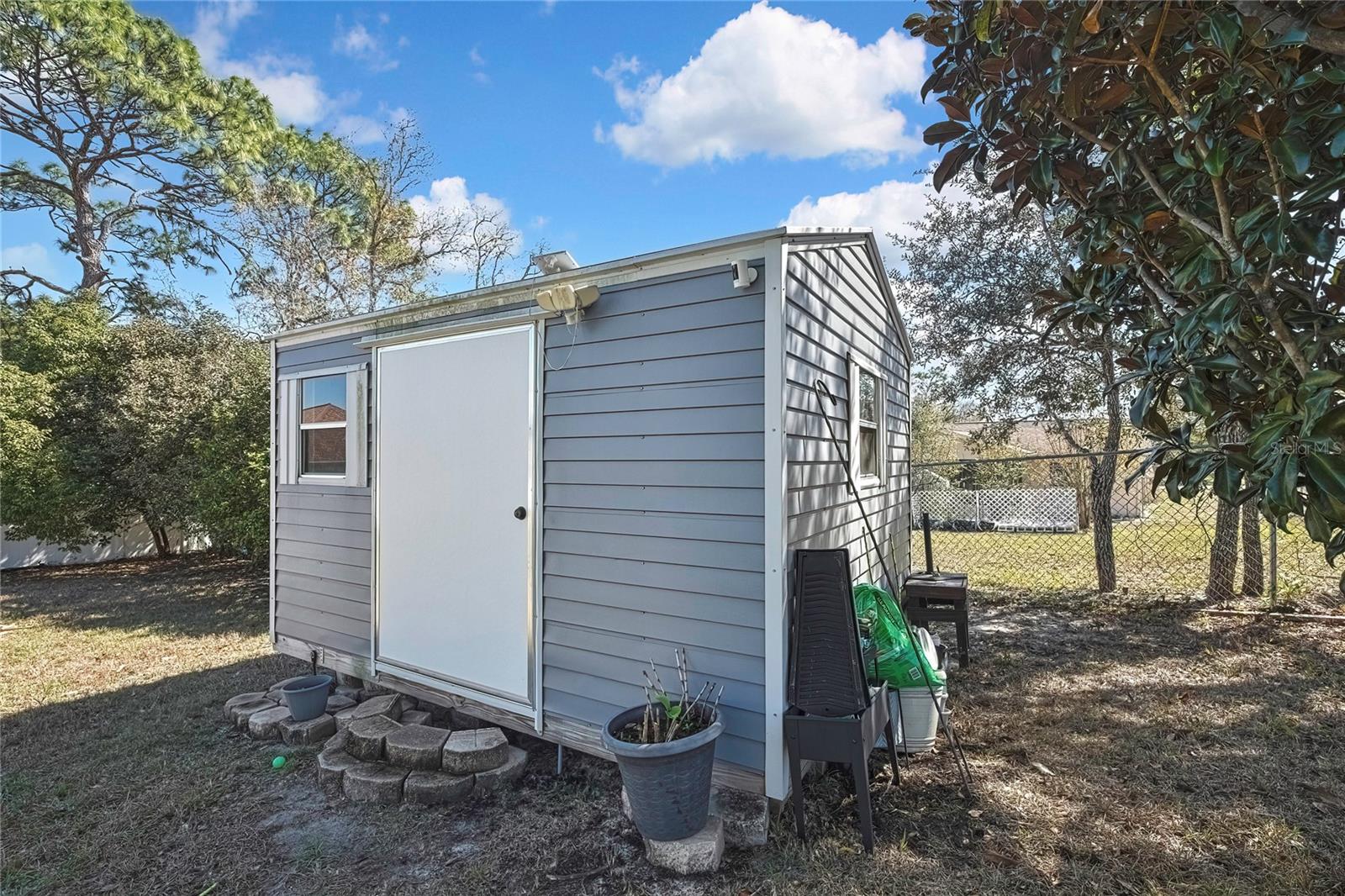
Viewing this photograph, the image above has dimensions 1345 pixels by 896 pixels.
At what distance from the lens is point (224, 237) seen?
12.5 metres

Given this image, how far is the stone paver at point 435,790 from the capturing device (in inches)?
119

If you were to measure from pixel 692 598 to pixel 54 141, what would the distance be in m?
14.2

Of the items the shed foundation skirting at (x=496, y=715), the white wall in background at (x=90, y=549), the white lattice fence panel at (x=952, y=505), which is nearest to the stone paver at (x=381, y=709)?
the shed foundation skirting at (x=496, y=715)

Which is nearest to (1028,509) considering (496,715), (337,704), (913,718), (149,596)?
(913,718)

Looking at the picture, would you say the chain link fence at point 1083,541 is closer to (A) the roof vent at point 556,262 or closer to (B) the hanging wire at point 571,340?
(B) the hanging wire at point 571,340

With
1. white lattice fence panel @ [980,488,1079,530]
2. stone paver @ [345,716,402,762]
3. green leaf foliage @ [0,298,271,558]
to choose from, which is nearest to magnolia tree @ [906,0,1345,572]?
stone paver @ [345,716,402,762]

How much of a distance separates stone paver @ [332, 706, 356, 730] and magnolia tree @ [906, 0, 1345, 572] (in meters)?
3.91

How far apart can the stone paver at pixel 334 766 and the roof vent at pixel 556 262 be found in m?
2.62

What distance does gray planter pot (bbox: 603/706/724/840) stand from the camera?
7.83ft

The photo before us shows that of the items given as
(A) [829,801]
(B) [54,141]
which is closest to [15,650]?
(A) [829,801]

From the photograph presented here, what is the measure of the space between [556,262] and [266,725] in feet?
10.2

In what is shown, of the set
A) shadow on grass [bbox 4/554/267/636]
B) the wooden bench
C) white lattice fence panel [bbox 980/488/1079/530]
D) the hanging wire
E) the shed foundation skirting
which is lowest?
shadow on grass [bbox 4/554/267/636]

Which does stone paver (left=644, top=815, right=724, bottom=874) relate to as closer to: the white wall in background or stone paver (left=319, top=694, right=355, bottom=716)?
stone paver (left=319, top=694, right=355, bottom=716)

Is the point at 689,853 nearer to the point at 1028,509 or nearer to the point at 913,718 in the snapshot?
the point at 913,718
